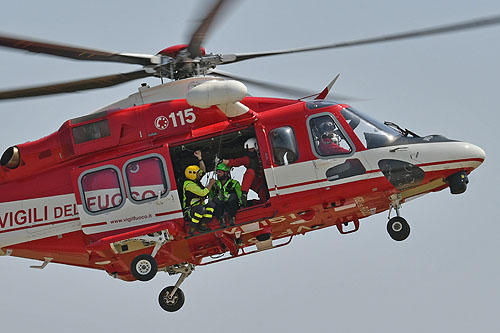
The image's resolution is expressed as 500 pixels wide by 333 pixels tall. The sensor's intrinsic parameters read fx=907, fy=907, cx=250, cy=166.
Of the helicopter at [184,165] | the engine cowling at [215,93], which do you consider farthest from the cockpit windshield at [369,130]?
the engine cowling at [215,93]

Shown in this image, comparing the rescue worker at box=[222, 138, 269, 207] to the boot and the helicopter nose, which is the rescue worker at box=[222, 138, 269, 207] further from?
the helicopter nose

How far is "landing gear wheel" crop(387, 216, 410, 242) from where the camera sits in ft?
41.6

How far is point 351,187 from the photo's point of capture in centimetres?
1256

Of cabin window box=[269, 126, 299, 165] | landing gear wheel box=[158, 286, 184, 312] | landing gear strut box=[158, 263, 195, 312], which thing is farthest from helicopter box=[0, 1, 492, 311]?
landing gear wheel box=[158, 286, 184, 312]

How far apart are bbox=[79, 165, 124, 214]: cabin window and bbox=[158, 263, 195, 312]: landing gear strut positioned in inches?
68.4

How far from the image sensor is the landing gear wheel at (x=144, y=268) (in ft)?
42.4

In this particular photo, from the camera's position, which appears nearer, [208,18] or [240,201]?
[208,18]

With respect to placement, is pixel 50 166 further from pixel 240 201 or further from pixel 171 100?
pixel 240 201

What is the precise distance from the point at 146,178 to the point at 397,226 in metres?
3.60

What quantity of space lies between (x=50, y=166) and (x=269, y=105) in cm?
334

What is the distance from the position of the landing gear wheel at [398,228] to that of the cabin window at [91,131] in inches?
168

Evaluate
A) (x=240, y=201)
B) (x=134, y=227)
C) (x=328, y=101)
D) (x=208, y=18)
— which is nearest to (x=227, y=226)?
(x=240, y=201)

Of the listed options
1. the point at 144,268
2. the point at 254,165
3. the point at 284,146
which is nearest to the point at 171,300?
the point at 144,268

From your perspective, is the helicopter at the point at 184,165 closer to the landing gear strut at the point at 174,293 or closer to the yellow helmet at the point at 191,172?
the yellow helmet at the point at 191,172
